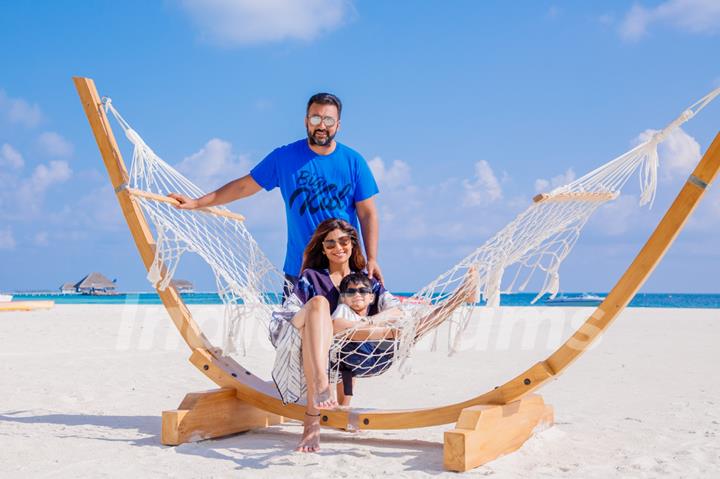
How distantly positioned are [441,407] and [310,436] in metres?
0.49

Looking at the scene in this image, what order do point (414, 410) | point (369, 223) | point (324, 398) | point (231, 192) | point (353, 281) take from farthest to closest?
point (231, 192) → point (369, 223) → point (353, 281) → point (414, 410) → point (324, 398)

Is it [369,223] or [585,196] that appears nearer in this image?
[585,196]

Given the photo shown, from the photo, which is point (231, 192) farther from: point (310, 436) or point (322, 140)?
point (310, 436)

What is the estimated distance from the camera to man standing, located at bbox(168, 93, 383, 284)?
120 inches

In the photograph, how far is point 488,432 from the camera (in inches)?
98.5

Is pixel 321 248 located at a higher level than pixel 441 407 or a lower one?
higher

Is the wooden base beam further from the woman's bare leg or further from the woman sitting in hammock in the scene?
the woman's bare leg

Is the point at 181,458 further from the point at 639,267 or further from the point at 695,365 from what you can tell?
the point at 695,365

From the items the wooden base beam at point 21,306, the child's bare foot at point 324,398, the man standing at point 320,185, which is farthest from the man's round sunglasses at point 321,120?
the wooden base beam at point 21,306

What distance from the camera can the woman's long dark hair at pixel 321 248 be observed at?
2.89 meters

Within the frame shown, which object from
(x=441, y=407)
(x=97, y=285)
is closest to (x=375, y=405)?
(x=441, y=407)

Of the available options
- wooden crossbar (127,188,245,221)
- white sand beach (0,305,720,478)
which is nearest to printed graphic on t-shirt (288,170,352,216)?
wooden crossbar (127,188,245,221)

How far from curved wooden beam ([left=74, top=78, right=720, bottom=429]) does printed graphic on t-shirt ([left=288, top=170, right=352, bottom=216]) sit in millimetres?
710

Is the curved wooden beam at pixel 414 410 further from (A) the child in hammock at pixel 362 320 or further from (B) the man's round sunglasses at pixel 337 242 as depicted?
(B) the man's round sunglasses at pixel 337 242
